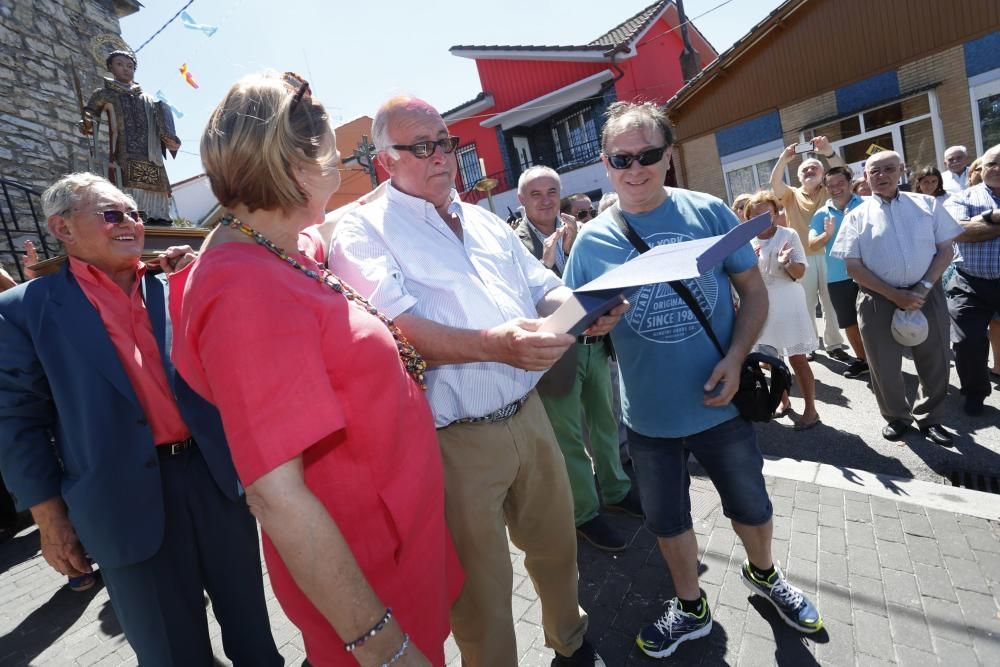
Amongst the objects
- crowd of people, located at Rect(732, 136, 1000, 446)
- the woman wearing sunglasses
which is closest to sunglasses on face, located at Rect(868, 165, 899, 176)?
crowd of people, located at Rect(732, 136, 1000, 446)

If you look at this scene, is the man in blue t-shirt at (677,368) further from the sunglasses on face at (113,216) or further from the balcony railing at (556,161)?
the balcony railing at (556,161)

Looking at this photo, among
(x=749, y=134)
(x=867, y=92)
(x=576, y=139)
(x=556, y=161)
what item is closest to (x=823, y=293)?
(x=867, y=92)

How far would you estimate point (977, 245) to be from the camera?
401cm

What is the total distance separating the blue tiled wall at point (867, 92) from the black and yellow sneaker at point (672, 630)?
14621 millimetres

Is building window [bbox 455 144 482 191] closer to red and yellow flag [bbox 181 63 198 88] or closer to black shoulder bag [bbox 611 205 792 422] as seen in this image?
red and yellow flag [bbox 181 63 198 88]

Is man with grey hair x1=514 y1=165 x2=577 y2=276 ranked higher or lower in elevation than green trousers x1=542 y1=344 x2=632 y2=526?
higher

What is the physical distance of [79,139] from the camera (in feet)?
25.4

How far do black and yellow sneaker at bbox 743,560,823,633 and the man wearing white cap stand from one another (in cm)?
230

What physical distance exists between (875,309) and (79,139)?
401 inches

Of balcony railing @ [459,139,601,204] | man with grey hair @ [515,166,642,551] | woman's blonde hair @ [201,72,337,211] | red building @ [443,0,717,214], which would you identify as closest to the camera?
woman's blonde hair @ [201,72,337,211]

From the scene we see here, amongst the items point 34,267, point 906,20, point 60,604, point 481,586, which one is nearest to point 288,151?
point 481,586

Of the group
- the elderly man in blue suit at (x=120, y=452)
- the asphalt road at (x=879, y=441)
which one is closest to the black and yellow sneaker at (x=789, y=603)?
the asphalt road at (x=879, y=441)

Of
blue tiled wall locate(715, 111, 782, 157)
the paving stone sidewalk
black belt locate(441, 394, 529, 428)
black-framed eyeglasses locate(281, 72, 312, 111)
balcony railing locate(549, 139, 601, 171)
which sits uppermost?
balcony railing locate(549, 139, 601, 171)

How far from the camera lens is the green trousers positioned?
10.5 ft
